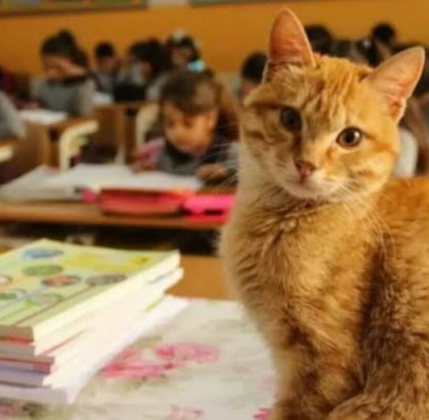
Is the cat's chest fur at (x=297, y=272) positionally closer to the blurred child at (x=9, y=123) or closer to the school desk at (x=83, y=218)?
the school desk at (x=83, y=218)

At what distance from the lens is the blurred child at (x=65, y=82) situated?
5059 millimetres

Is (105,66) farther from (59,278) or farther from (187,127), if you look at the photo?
(59,278)

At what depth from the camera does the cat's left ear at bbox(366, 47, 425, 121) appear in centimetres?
87

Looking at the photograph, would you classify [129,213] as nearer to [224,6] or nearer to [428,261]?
[428,261]

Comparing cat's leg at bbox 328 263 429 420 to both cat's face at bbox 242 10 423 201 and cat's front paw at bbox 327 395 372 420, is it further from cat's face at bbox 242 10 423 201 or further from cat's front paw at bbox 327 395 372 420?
cat's face at bbox 242 10 423 201

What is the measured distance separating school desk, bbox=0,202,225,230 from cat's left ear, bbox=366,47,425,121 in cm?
90

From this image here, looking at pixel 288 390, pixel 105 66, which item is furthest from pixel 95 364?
pixel 105 66

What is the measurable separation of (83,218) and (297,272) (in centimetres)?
109

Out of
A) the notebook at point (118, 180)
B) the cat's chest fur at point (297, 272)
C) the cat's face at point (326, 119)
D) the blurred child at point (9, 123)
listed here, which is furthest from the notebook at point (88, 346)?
the blurred child at point (9, 123)

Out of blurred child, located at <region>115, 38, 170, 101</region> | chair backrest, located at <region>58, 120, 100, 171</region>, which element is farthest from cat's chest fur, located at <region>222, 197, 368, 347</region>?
blurred child, located at <region>115, 38, 170, 101</region>

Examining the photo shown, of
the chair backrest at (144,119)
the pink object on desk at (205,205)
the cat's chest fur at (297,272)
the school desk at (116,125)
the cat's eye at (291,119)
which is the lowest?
the school desk at (116,125)

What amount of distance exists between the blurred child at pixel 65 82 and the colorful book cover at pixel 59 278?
381 centimetres

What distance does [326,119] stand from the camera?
0.86 m

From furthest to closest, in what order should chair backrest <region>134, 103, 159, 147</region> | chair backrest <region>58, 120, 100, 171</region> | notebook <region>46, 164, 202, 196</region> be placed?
chair backrest <region>134, 103, 159, 147</region> → chair backrest <region>58, 120, 100, 171</region> → notebook <region>46, 164, 202, 196</region>
